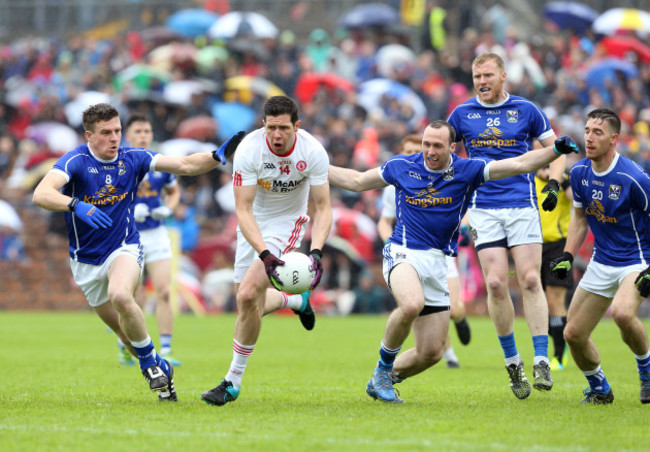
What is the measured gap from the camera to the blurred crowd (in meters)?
23.2

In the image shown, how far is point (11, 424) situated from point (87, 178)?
2.33 meters

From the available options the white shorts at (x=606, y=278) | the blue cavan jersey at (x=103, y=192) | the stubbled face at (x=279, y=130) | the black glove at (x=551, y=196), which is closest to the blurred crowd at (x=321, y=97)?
the black glove at (x=551, y=196)

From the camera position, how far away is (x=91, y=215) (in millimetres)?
8211

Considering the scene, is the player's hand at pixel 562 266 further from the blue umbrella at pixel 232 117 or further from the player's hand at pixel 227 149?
the blue umbrella at pixel 232 117

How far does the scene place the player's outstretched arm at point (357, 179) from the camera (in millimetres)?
9102

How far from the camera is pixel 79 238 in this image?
9109 millimetres

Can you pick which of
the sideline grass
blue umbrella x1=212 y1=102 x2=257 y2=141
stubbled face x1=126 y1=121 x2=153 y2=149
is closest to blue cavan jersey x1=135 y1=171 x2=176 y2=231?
stubbled face x1=126 y1=121 x2=153 y2=149

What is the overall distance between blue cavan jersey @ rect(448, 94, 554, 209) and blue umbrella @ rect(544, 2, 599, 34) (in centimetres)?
1695

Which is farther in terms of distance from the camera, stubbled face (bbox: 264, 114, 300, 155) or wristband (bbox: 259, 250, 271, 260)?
stubbled face (bbox: 264, 114, 300, 155)

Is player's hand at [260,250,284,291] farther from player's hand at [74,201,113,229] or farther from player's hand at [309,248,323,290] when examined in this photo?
player's hand at [74,201,113,229]

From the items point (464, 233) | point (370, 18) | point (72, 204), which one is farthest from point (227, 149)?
point (370, 18)

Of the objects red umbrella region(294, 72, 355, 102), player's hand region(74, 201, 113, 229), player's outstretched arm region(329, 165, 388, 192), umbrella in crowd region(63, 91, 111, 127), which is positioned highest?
player's outstretched arm region(329, 165, 388, 192)

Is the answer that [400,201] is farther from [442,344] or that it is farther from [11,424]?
[11,424]


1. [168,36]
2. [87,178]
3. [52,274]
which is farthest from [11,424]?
[168,36]
